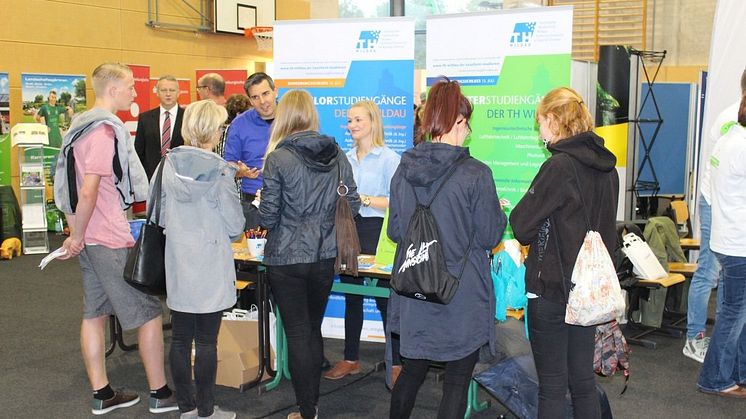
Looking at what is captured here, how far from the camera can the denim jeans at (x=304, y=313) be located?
2957 mm

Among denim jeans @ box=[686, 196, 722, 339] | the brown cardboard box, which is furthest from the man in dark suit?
denim jeans @ box=[686, 196, 722, 339]

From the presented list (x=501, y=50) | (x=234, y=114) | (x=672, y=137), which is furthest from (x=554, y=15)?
(x=672, y=137)

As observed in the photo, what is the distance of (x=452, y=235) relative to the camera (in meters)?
2.40

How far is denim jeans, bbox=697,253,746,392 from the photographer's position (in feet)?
11.2

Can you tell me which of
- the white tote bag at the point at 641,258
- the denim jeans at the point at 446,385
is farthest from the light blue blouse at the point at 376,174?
the white tote bag at the point at 641,258

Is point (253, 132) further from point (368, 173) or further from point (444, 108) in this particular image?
point (444, 108)

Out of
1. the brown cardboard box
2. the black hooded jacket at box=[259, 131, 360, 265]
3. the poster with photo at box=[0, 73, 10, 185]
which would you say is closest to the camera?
the black hooded jacket at box=[259, 131, 360, 265]

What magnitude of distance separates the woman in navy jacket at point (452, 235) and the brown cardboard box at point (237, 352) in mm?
1383

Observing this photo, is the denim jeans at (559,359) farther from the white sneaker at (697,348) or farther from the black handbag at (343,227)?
the white sneaker at (697,348)

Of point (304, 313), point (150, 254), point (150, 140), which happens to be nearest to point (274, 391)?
point (304, 313)

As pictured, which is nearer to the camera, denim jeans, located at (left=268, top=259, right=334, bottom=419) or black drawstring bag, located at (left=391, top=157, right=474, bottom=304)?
black drawstring bag, located at (left=391, top=157, right=474, bottom=304)

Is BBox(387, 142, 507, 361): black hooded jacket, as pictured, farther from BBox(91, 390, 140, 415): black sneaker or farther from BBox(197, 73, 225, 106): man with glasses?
BBox(197, 73, 225, 106): man with glasses

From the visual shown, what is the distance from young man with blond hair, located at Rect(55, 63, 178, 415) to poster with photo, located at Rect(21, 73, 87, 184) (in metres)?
5.36

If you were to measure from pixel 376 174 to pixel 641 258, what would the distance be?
1789 millimetres
